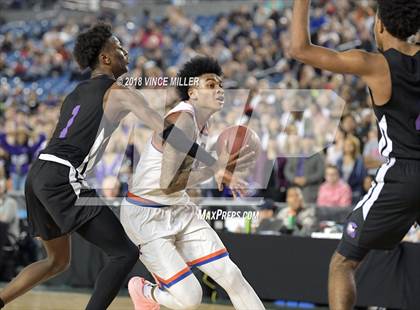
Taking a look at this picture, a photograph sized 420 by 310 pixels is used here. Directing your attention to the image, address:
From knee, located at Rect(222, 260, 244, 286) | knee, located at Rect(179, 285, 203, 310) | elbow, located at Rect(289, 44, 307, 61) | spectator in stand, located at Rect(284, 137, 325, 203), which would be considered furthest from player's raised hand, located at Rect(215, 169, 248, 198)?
spectator in stand, located at Rect(284, 137, 325, 203)

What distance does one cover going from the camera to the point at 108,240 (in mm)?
5422

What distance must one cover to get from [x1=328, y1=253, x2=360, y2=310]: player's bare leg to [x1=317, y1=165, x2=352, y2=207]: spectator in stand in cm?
513

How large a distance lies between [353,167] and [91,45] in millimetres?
5262

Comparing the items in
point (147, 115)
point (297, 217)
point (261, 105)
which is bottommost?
point (297, 217)

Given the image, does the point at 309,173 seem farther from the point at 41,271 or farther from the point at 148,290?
the point at 41,271

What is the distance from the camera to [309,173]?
10516 millimetres

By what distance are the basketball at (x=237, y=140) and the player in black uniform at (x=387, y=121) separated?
46.6 inches

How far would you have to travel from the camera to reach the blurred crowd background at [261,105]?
397 inches

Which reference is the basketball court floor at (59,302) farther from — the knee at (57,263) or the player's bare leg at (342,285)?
the player's bare leg at (342,285)

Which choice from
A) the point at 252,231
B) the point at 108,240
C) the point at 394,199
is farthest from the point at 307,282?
the point at 394,199

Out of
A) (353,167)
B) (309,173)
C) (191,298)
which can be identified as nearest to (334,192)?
(353,167)

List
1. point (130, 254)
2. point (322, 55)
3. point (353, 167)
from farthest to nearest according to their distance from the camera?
1. point (353, 167)
2. point (130, 254)
3. point (322, 55)

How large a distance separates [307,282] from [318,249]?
0.37 metres

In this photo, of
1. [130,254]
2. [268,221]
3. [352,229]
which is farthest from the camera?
[268,221]
